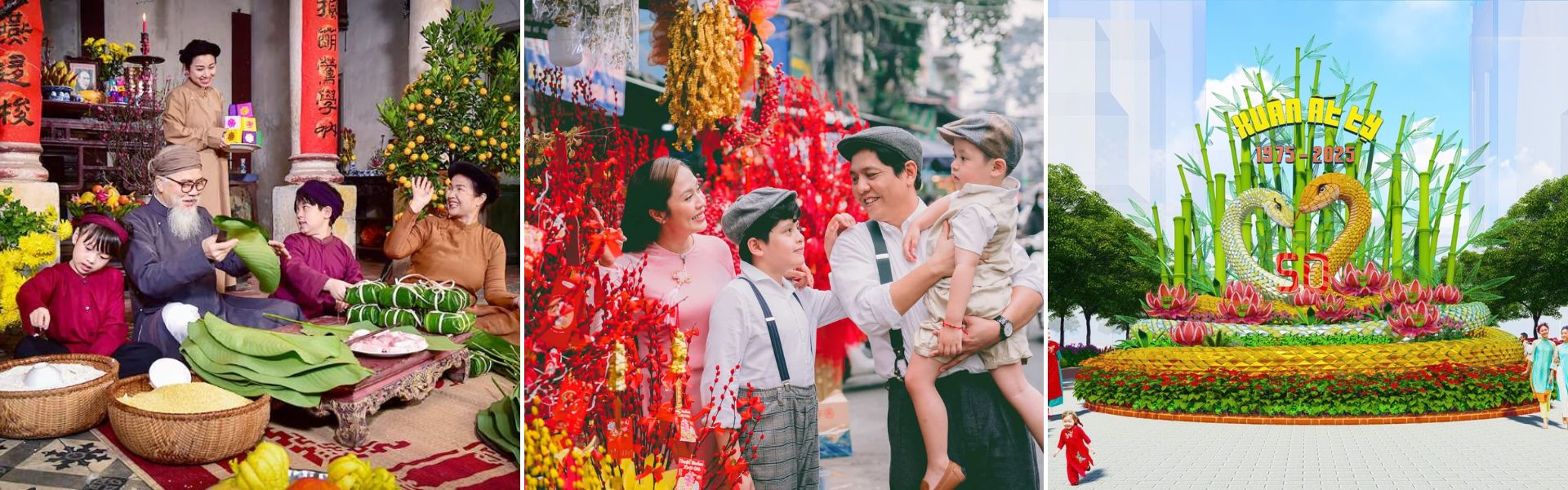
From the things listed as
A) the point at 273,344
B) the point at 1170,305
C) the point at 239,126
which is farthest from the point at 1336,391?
the point at 239,126

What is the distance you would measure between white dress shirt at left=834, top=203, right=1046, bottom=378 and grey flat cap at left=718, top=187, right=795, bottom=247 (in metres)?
0.23

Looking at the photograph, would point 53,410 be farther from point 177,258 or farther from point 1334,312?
point 1334,312

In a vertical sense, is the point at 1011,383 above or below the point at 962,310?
below

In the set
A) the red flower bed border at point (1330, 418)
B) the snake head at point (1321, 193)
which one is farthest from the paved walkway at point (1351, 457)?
the snake head at point (1321, 193)

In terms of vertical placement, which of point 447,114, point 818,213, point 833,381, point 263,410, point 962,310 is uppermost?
point 447,114

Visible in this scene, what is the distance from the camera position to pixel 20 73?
15.6 feet

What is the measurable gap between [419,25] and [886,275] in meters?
3.71

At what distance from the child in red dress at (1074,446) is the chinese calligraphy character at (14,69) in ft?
17.8

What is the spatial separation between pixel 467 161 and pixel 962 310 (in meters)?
3.25

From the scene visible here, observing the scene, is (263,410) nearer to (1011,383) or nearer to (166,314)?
(166,314)

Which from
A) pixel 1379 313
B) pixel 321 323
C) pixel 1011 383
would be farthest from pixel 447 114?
pixel 1379 313

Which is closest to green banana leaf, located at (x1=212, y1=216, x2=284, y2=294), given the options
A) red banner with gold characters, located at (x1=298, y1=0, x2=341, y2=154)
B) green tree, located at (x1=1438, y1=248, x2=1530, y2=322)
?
red banner with gold characters, located at (x1=298, y1=0, x2=341, y2=154)

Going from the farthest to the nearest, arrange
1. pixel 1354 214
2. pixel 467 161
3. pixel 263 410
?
pixel 1354 214 < pixel 467 161 < pixel 263 410

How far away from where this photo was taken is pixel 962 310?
289 cm
